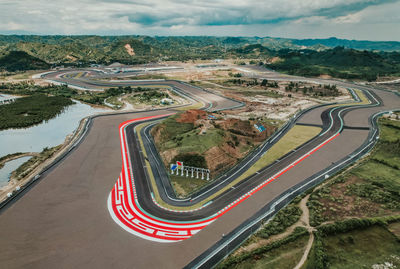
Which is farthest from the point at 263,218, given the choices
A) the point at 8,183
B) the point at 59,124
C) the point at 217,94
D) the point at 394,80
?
the point at 394,80

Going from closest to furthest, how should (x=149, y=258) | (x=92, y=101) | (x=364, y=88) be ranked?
(x=149, y=258)
(x=92, y=101)
(x=364, y=88)

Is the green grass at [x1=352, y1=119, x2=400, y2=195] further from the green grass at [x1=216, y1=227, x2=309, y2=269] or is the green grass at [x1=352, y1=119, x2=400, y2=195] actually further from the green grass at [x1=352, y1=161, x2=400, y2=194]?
the green grass at [x1=216, y1=227, x2=309, y2=269]

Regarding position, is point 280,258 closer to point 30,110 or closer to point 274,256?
point 274,256

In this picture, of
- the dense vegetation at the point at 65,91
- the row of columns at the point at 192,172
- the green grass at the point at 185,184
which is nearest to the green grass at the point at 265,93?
the dense vegetation at the point at 65,91

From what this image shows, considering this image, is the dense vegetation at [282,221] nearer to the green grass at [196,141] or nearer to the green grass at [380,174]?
the green grass at [380,174]

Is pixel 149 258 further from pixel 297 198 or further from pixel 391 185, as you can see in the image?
pixel 391 185

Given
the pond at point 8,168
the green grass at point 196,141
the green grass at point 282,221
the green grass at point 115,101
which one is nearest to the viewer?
the green grass at point 282,221
